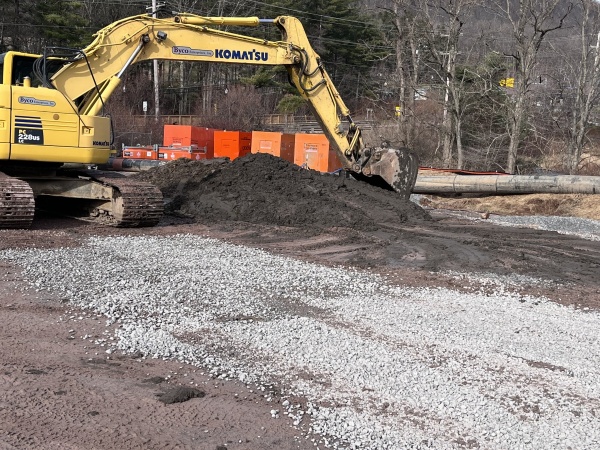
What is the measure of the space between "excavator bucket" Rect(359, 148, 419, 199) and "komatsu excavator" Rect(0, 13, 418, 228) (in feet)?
10.8

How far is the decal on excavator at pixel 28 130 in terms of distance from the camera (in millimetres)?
11164

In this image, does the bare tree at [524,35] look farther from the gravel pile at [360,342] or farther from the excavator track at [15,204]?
the excavator track at [15,204]

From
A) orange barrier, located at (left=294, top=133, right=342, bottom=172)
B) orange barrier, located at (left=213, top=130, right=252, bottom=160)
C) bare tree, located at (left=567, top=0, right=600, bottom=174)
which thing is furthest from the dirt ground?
orange barrier, located at (left=213, top=130, right=252, bottom=160)

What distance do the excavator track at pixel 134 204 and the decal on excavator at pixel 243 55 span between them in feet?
11.1

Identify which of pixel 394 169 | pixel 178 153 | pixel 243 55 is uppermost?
pixel 243 55

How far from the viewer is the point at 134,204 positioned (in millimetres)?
11664

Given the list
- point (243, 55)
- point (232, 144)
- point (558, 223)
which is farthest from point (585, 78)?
point (243, 55)

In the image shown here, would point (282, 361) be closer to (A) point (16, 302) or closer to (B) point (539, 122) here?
(A) point (16, 302)

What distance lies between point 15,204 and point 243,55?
5733 mm

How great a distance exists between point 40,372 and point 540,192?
16063mm

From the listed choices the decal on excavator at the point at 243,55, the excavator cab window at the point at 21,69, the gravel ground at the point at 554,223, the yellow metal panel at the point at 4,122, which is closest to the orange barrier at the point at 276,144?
the gravel ground at the point at 554,223

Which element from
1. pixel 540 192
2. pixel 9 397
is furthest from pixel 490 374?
pixel 540 192

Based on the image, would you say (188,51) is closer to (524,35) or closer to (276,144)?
(276,144)

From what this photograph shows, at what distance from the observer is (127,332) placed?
605 cm
